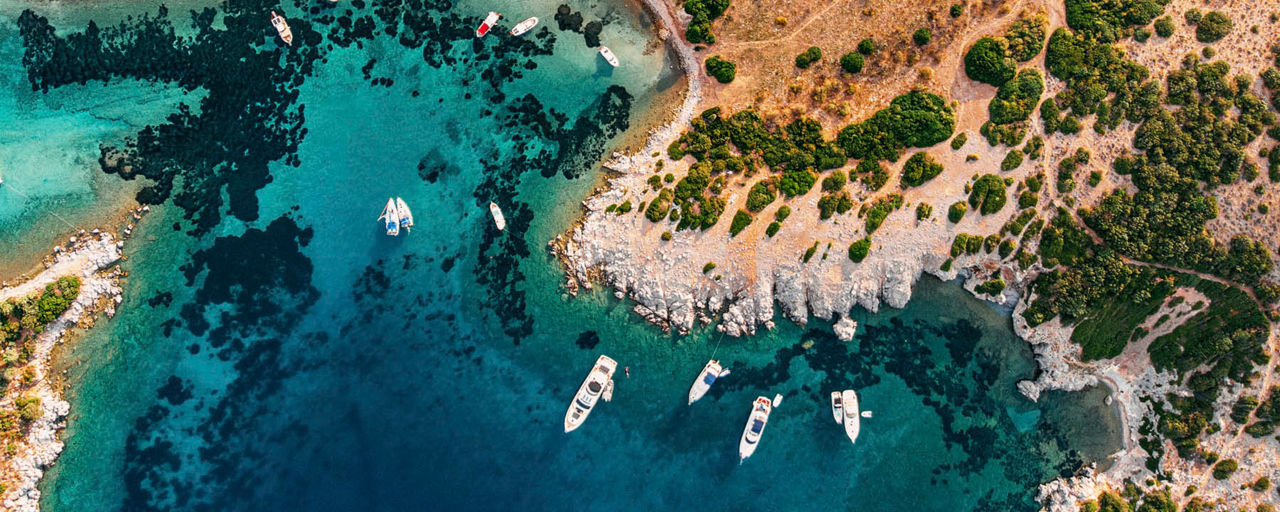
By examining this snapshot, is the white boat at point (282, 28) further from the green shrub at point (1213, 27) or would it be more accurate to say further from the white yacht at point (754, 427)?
the green shrub at point (1213, 27)

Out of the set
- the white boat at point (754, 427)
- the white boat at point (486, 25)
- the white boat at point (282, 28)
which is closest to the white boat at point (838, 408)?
the white boat at point (754, 427)

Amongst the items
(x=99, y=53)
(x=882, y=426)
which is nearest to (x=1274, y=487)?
(x=882, y=426)

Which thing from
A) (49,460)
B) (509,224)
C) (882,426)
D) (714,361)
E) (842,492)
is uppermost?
(509,224)

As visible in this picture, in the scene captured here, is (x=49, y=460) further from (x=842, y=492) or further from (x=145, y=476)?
(x=842, y=492)

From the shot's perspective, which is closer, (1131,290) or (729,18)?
(1131,290)

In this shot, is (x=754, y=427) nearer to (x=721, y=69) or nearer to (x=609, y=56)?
(x=721, y=69)

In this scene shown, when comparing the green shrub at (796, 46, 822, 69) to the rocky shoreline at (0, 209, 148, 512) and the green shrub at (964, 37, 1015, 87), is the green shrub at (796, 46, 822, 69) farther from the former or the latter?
the rocky shoreline at (0, 209, 148, 512)

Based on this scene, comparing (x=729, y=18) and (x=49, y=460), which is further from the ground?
(x=729, y=18)
